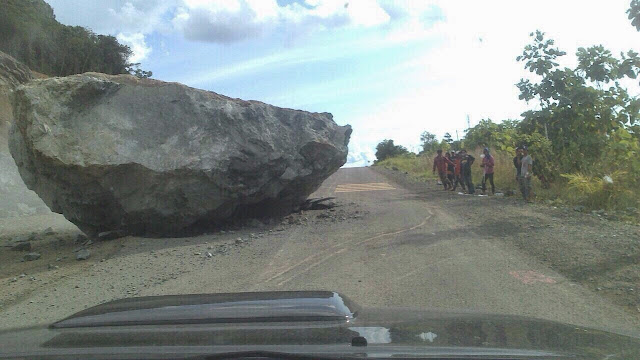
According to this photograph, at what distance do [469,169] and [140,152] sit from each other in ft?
40.1

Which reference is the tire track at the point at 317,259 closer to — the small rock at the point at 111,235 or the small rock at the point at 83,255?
the small rock at the point at 83,255

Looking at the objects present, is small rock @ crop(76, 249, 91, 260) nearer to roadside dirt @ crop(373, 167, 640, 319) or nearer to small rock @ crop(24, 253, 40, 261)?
small rock @ crop(24, 253, 40, 261)

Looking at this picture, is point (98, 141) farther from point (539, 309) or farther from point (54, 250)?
point (539, 309)

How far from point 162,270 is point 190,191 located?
2.75 metres

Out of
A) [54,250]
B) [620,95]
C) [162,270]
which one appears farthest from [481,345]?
[620,95]

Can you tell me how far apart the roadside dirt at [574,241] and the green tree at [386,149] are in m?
63.4

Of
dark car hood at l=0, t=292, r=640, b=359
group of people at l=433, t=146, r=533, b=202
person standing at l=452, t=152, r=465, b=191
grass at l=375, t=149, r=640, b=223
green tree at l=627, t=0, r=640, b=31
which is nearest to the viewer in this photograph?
dark car hood at l=0, t=292, r=640, b=359

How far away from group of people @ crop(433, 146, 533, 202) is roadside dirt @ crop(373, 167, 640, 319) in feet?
4.49

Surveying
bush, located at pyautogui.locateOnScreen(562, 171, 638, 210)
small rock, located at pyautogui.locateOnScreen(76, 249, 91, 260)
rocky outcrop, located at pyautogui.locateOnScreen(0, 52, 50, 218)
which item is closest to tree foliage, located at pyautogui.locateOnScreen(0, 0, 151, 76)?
rocky outcrop, located at pyautogui.locateOnScreen(0, 52, 50, 218)

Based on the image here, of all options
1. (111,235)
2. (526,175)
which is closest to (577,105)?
(526,175)

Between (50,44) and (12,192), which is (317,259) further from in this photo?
(50,44)

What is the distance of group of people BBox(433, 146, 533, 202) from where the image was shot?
15.3 meters

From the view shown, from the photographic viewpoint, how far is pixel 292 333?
2.14 metres

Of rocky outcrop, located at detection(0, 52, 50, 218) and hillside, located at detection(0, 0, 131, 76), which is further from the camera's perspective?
hillside, located at detection(0, 0, 131, 76)
